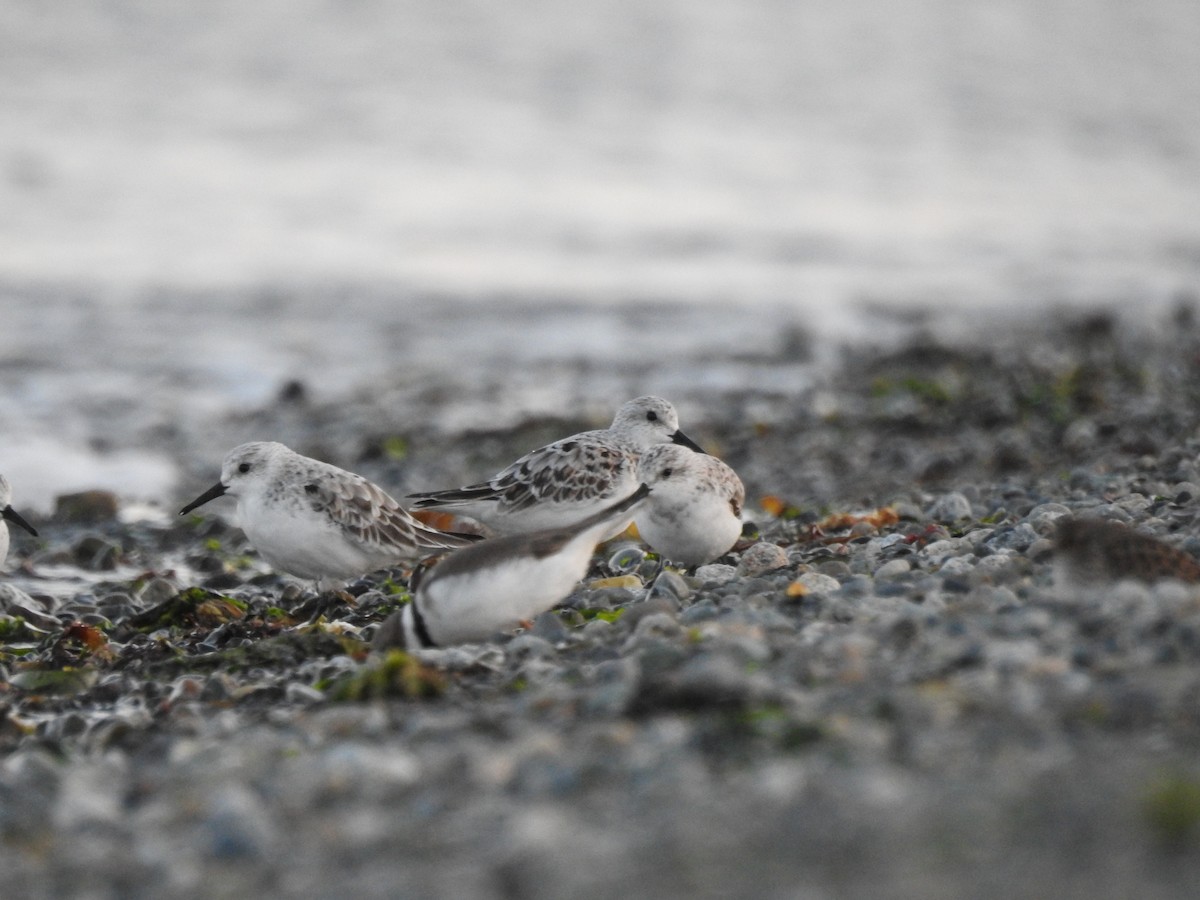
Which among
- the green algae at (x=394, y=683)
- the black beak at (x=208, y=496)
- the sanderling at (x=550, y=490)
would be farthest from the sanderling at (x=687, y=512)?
the black beak at (x=208, y=496)

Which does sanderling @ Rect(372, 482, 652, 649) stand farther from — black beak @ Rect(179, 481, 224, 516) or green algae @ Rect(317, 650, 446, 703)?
black beak @ Rect(179, 481, 224, 516)

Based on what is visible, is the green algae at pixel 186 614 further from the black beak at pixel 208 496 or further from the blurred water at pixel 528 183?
the blurred water at pixel 528 183

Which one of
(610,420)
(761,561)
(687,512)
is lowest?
(610,420)

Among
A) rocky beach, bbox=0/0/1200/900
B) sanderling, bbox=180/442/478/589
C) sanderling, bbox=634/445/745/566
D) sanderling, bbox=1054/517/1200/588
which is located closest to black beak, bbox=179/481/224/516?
sanderling, bbox=180/442/478/589

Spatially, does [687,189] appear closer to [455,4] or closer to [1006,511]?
[455,4]

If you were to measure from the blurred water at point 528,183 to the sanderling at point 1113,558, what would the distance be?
7.57 m

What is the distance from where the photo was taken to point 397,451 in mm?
11188

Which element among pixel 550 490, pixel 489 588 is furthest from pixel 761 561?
pixel 489 588

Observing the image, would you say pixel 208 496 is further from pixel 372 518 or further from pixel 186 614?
pixel 372 518

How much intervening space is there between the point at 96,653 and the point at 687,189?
1743 cm

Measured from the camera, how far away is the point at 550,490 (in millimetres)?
7016

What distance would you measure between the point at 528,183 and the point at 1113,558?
17814 mm

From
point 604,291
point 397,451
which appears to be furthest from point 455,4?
point 397,451

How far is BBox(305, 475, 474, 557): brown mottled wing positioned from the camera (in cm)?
658
